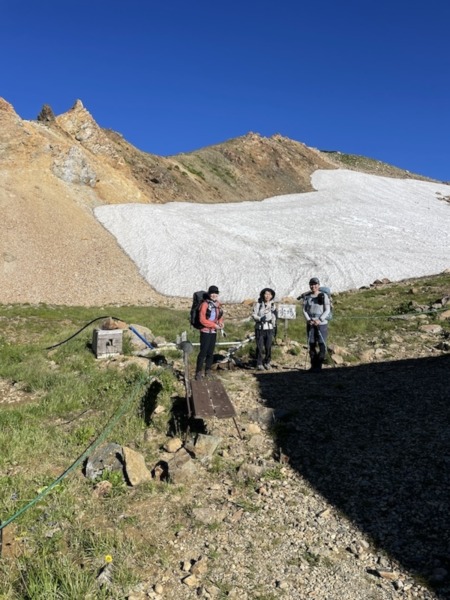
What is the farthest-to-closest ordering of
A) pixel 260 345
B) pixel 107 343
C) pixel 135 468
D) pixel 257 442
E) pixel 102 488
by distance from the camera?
pixel 107 343, pixel 260 345, pixel 257 442, pixel 135 468, pixel 102 488

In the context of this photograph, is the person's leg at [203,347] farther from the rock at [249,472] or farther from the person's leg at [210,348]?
the rock at [249,472]

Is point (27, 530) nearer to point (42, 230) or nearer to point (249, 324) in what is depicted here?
point (249, 324)

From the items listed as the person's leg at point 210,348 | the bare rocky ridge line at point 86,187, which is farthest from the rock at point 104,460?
the bare rocky ridge line at point 86,187

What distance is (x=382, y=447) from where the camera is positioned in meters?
7.65

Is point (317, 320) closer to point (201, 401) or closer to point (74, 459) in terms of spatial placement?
point (201, 401)

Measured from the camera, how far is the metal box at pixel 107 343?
44.0ft

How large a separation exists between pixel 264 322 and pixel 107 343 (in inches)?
188

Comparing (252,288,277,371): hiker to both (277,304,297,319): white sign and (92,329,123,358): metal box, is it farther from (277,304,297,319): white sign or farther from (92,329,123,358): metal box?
(92,329,123,358): metal box

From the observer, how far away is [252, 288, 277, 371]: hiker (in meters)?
12.2

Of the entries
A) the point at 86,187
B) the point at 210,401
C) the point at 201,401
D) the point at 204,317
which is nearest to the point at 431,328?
the point at 204,317

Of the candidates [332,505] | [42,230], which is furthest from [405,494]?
[42,230]

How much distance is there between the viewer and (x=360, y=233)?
40.6 metres

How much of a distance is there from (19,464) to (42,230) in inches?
1194

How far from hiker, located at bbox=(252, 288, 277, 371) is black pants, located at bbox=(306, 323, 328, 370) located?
3.49 feet
